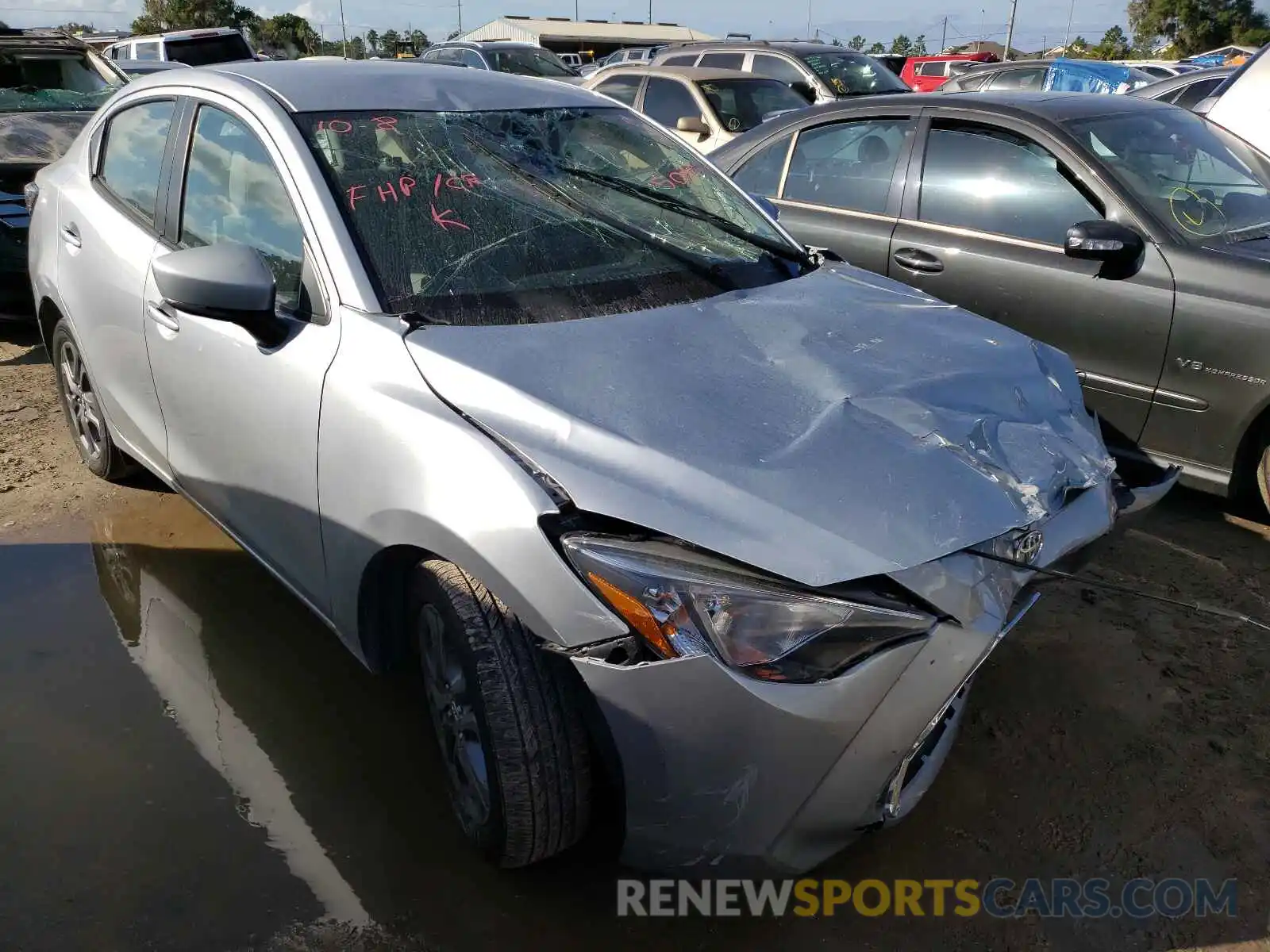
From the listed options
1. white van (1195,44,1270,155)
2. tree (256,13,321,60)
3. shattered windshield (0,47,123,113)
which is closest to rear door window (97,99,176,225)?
shattered windshield (0,47,123,113)

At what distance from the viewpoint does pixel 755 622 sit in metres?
1.81

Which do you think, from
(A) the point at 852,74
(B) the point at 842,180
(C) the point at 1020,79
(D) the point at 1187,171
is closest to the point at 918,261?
(B) the point at 842,180

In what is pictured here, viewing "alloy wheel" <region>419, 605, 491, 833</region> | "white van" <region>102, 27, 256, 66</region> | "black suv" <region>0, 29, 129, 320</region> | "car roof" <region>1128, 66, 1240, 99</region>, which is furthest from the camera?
"white van" <region>102, 27, 256, 66</region>

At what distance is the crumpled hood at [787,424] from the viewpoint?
1871 millimetres

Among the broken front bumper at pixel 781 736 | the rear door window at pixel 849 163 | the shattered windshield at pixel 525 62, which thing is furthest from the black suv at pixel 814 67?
the broken front bumper at pixel 781 736

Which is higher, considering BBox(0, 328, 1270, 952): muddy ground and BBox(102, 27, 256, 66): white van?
BBox(102, 27, 256, 66): white van

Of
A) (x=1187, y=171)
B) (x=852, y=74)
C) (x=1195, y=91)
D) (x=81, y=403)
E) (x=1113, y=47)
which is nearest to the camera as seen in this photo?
(x=81, y=403)

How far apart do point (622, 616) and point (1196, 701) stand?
1968 millimetres

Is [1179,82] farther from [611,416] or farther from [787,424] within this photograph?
[611,416]

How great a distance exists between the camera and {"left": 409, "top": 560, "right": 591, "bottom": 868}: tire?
198cm

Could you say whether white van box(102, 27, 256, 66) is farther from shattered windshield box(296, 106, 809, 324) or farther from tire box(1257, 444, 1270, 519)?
tire box(1257, 444, 1270, 519)

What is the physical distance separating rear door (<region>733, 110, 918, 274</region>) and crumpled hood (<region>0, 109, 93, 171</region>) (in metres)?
4.02

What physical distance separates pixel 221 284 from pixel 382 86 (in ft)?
3.11

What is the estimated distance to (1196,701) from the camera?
2.88 meters
